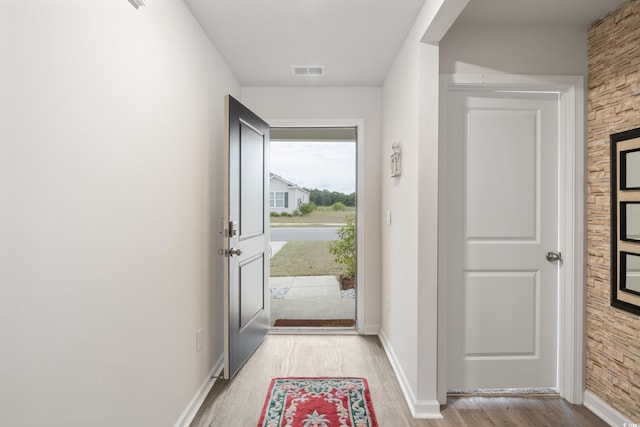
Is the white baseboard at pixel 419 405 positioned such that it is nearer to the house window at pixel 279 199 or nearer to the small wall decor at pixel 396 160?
the small wall decor at pixel 396 160

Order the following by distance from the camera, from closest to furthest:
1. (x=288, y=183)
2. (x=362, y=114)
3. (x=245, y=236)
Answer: (x=245, y=236) → (x=362, y=114) → (x=288, y=183)

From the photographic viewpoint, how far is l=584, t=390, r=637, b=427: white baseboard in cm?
203

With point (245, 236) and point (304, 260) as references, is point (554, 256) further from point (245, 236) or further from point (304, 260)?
point (304, 260)

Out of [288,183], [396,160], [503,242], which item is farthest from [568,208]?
→ [288,183]

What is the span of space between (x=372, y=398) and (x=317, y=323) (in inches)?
65.1

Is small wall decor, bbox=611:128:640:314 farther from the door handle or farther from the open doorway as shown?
the open doorway

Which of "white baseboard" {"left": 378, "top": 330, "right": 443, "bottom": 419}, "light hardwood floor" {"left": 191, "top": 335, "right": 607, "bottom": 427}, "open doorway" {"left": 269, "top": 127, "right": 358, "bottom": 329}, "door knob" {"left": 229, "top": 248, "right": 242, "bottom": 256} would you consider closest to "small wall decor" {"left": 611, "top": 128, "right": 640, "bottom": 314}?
"light hardwood floor" {"left": 191, "top": 335, "right": 607, "bottom": 427}

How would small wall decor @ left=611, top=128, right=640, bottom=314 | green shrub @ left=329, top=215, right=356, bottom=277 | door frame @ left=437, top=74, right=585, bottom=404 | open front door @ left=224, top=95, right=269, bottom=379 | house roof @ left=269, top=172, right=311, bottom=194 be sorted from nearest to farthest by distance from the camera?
small wall decor @ left=611, top=128, right=640, bottom=314, door frame @ left=437, top=74, right=585, bottom=404, open front door @ left=224, top=95, right=269, bottom=379, green shrub @ left=329, top=215, right=356, bottom=277, house roof @ left=269, top=172, right=311, bottom=194

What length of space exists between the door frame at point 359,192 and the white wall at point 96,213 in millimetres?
1436

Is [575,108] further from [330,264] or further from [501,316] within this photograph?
[330,264]

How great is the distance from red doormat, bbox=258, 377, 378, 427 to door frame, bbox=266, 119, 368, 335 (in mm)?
992

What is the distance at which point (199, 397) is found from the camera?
2.29 meters

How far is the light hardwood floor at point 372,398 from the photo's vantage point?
2.12m

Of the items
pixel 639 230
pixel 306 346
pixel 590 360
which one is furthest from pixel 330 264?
pixel 639 230
